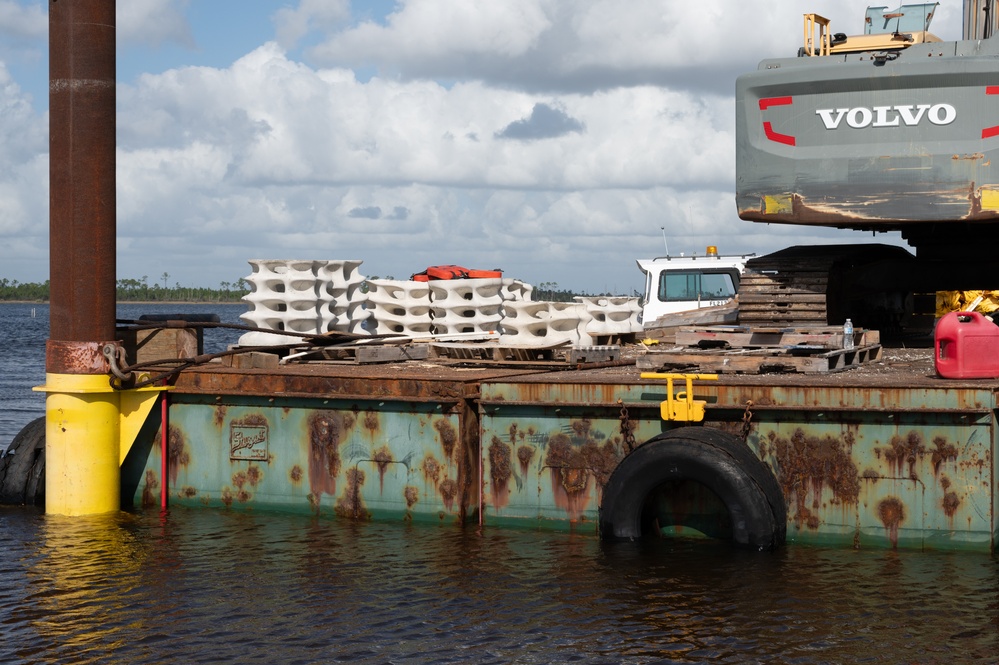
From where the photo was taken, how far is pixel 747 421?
12133mm

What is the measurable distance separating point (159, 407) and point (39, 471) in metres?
1.79

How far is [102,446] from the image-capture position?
14492mm

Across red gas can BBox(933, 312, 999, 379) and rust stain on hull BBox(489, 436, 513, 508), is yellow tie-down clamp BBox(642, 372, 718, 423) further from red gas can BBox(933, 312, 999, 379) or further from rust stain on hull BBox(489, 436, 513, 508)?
red gas can BBox(933, 312, 999, 379)

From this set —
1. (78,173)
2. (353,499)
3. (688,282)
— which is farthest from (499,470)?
(688,282)

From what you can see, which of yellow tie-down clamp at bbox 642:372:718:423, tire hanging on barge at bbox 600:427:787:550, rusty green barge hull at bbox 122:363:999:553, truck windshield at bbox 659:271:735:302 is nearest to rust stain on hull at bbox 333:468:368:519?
rusty green barge hull at bbox 122:363:999:553

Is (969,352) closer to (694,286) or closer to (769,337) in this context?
(769,337)

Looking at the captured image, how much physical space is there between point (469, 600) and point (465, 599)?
46 mm

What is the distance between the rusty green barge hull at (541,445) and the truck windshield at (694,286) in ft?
26.0

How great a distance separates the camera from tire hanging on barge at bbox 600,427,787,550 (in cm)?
1166

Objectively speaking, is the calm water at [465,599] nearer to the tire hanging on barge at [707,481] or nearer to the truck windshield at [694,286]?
the tire hanging on barge at [707,481]

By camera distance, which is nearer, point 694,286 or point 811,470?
point 811,470

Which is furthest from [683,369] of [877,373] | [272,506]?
[272,506]

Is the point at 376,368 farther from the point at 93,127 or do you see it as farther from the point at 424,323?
the point at 424,323

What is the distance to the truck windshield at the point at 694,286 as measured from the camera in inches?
893
